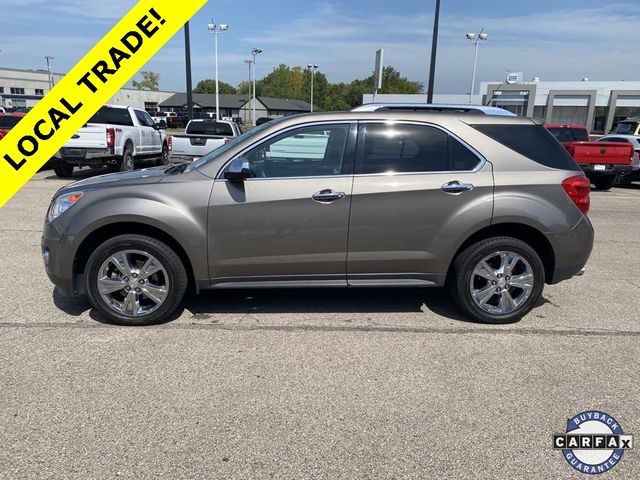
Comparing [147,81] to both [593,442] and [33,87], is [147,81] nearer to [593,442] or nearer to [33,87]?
[33,87]

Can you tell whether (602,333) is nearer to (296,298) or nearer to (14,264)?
(296,298)

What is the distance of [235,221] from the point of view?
Result: 3.93 meters

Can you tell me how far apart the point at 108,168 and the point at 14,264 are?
A: 37.0 feet

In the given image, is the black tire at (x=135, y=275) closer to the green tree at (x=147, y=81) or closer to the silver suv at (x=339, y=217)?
the silver suv at (x=339, y=217)

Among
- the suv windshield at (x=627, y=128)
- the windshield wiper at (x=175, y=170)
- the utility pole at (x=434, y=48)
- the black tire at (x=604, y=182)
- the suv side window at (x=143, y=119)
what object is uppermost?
the utility pole at (x=434, y=48)

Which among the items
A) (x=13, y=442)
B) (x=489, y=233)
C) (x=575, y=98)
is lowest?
(x=13, y=442)

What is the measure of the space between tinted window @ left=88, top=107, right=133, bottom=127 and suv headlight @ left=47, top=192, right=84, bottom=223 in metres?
10.5

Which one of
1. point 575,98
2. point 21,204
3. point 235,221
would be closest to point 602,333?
point 235,221

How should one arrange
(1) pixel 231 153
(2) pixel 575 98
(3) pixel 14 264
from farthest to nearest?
(2) pixel 575 98
(3) pixel 14 264
(1) pixel 231 153

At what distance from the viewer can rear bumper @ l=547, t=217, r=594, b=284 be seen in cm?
413

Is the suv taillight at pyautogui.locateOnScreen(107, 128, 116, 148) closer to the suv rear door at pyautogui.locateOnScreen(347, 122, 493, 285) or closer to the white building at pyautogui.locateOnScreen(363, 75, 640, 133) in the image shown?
the suv rear door at pyautogui.locateOnScreen(347, 122, 493, 285)

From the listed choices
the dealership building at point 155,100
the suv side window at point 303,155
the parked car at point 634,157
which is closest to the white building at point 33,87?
the dealership building at point 155,100

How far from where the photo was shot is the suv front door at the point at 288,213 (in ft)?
12.9

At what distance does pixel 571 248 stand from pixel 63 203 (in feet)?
14.4
